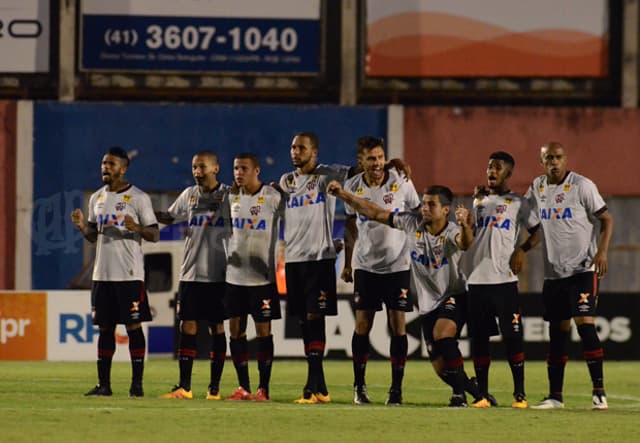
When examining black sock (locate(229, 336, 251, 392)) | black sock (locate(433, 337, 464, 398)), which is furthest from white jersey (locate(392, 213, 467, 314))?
Answer: black sock (locate(229, 336, 251, 392))

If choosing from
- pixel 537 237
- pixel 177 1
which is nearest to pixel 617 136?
pixel 177 1

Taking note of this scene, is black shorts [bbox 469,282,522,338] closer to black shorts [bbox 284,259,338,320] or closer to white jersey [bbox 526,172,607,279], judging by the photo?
white jersey [bbox 526,172,607,279]

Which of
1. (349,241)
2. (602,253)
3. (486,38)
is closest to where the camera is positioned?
(602,253)

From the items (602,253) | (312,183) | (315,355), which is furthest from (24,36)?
(602,253)

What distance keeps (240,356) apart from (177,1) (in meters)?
19.3

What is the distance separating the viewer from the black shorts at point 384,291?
12.6 m

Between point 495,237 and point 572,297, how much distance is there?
0.81 metres

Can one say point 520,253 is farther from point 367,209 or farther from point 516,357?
point 367,209

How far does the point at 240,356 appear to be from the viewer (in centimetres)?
1288

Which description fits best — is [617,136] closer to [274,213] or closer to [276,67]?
[276,67]

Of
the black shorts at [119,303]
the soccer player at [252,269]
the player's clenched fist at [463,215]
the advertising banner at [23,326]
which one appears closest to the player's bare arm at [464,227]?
the player's clenched fist at [463,215]

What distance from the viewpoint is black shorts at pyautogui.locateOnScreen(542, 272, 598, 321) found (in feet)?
40.2

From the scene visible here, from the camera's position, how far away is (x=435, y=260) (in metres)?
12.4

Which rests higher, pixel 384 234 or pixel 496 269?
pixel 384 234
